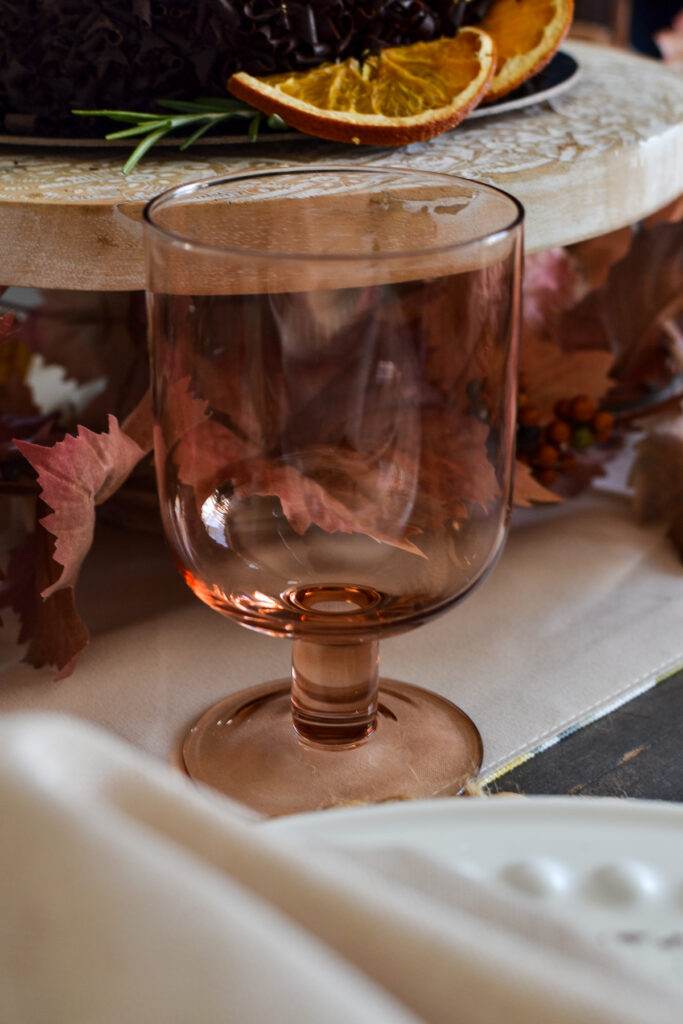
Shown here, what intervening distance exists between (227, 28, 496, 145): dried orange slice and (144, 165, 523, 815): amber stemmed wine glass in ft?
0.26

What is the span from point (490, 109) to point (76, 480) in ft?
0.74

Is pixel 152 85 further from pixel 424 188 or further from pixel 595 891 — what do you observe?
pixel 595 891

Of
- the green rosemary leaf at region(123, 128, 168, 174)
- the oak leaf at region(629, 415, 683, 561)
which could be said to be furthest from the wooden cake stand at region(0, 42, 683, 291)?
the oak leaf at region(629, 415, 683, 561)

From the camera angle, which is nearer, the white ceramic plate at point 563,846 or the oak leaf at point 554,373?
the white ceramic plate at point 563,846

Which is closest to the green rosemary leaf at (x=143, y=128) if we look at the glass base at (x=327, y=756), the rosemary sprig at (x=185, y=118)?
Result: the rosemary sprig at (x=185, y=118)

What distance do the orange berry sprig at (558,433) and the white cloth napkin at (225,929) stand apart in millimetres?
347

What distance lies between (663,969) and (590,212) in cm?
30

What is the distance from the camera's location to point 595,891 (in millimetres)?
197

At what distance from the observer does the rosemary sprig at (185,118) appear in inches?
→ 15.9

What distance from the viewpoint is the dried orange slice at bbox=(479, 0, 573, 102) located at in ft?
1.49

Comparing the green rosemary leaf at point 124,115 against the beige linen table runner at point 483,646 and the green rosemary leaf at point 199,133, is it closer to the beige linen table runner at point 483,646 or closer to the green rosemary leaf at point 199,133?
the green rosemary leaf at point 199,133

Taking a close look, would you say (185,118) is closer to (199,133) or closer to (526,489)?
(199,133)

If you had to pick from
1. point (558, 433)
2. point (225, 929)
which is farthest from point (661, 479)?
point (225, 929)

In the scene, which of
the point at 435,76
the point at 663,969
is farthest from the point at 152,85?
the point at 663,969
